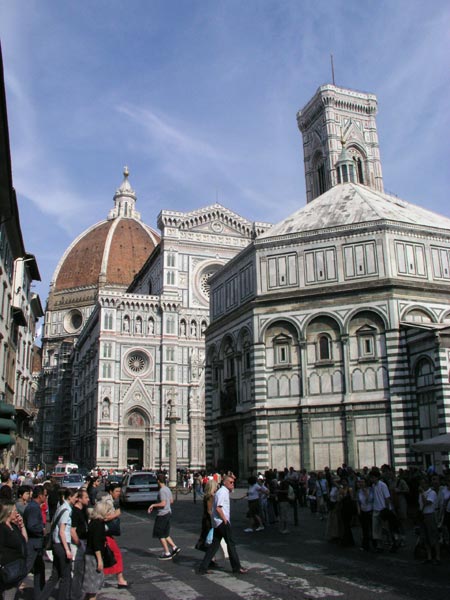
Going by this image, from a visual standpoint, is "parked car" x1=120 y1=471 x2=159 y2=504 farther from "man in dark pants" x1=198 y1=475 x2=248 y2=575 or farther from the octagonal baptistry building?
the octagonal baptistry building

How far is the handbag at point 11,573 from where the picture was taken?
6500 mm

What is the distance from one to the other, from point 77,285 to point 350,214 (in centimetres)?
9115

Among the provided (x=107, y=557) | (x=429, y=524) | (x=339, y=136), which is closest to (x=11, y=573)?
(x=107, y=557)

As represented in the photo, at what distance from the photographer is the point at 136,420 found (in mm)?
67000

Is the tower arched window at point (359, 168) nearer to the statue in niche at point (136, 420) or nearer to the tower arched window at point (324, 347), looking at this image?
the statue in niche at point (136, 420)

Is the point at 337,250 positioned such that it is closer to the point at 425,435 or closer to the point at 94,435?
the point at 425,435

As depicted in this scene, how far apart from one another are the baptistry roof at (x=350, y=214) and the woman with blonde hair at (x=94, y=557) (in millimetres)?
25250

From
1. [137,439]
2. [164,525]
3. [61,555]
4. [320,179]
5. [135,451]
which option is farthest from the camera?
[320,179]

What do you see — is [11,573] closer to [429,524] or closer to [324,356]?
[429,524]

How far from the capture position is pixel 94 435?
66562mm

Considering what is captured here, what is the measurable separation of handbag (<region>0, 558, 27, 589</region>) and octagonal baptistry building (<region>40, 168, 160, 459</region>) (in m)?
99.0

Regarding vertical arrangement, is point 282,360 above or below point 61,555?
above

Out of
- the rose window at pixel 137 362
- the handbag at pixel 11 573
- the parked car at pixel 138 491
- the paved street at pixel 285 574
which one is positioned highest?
the rose window at pixel 137 362

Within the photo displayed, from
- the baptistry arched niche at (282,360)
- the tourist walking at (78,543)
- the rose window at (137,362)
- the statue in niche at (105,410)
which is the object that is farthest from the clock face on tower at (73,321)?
the tourist walking at (78,543)
